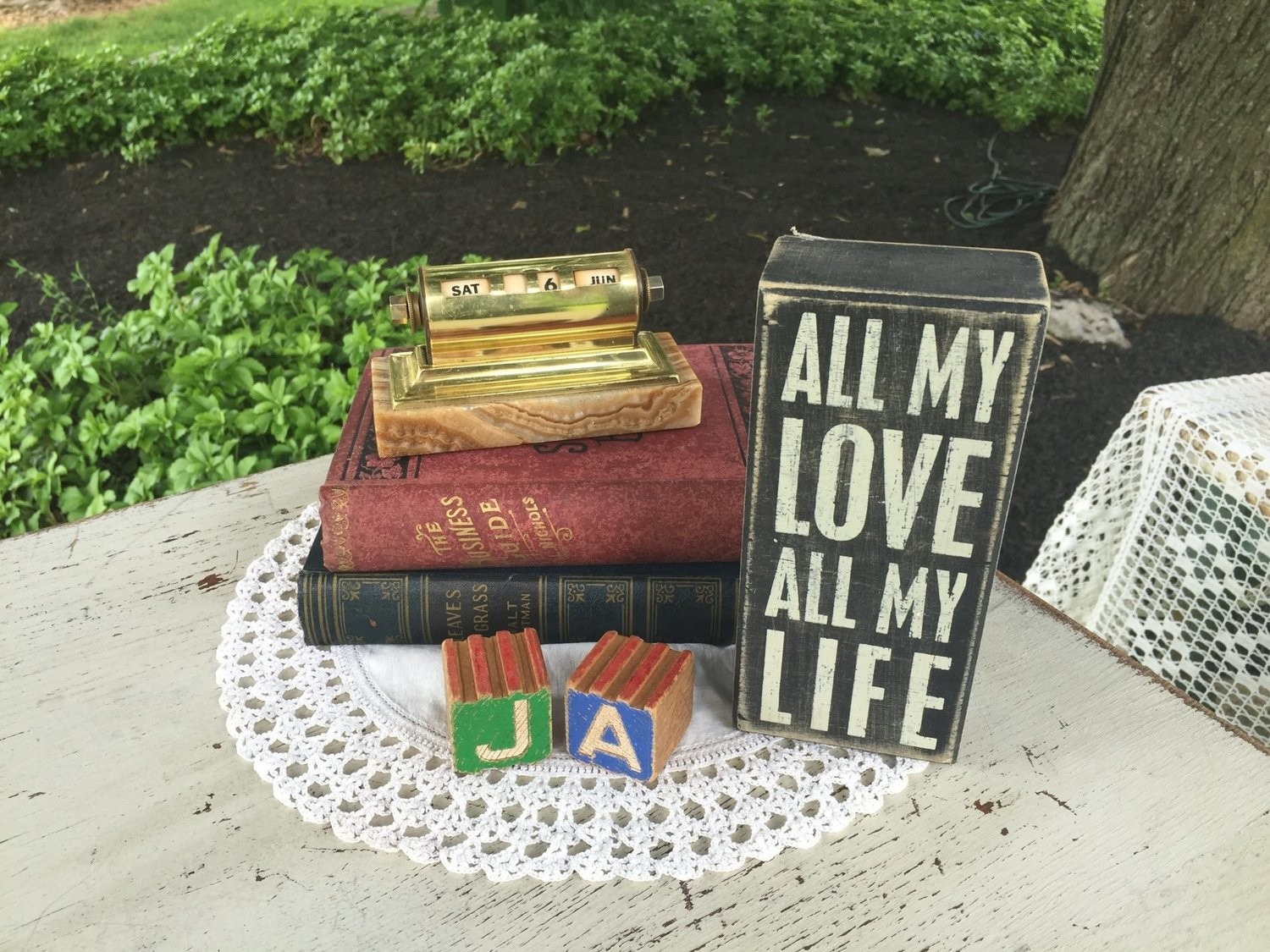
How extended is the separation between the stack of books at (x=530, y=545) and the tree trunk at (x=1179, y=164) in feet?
5.44

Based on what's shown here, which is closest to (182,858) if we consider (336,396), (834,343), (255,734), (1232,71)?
(255,734)

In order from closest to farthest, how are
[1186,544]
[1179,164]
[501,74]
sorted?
1. [1186,544]
2. [1179,164]
3. [501,74]

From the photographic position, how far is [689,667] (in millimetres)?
694

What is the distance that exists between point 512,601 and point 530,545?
46 mm

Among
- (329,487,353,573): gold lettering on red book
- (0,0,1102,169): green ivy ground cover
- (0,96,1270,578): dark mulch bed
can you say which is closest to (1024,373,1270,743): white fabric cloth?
(0,96,1270,578): dark mulch bed

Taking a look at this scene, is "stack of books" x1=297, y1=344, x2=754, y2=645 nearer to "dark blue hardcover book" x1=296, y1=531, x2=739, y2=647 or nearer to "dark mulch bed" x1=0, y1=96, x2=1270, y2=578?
"dark blue hardcover book" x1=296, y1=531, x2=739, y2=647

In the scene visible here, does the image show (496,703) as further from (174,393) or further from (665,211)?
(665,211)

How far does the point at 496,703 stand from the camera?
65cm

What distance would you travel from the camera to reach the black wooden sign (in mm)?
545

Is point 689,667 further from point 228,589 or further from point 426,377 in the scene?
point 228,589

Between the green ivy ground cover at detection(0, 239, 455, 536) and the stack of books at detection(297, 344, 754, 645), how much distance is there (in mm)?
771

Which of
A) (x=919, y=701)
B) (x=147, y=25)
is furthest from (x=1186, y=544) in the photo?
(x=147, y=25)

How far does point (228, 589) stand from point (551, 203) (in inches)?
77.0

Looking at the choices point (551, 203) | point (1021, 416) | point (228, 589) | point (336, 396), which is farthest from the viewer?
point (551, 203)
